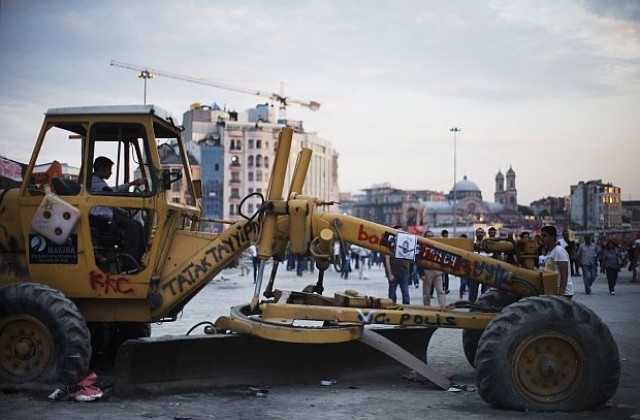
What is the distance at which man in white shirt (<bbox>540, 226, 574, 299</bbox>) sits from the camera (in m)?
10.7

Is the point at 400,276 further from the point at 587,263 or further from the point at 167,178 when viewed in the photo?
the point at 167,178

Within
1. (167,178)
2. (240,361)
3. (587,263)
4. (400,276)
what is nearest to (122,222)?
(167,178)

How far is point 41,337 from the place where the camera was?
26.5 ft

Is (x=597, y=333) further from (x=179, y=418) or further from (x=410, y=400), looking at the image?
(x=179, y=418)

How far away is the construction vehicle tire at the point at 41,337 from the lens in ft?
26.0

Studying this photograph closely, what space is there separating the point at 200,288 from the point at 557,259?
4.85 m

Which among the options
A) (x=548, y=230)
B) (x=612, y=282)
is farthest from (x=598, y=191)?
(x=548, y=230)

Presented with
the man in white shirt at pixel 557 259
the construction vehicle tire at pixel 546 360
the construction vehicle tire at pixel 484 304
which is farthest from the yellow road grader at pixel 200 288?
the man in white shirt at pixel 557 259

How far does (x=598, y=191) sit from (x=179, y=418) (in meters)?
86.7

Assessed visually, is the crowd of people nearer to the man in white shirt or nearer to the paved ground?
the man in white shirt

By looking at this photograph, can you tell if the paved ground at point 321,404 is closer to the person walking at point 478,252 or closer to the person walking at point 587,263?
the person walking at point 478,252

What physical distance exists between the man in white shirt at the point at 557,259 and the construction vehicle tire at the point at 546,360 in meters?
2.76

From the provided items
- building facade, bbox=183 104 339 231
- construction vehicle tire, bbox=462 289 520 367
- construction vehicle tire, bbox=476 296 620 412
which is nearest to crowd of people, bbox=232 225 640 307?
construction vehicle tire, bbox=462 289 520 367

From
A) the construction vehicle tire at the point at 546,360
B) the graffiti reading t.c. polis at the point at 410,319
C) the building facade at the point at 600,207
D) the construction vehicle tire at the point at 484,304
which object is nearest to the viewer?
the construction vehicle tire at the point at 546,360
